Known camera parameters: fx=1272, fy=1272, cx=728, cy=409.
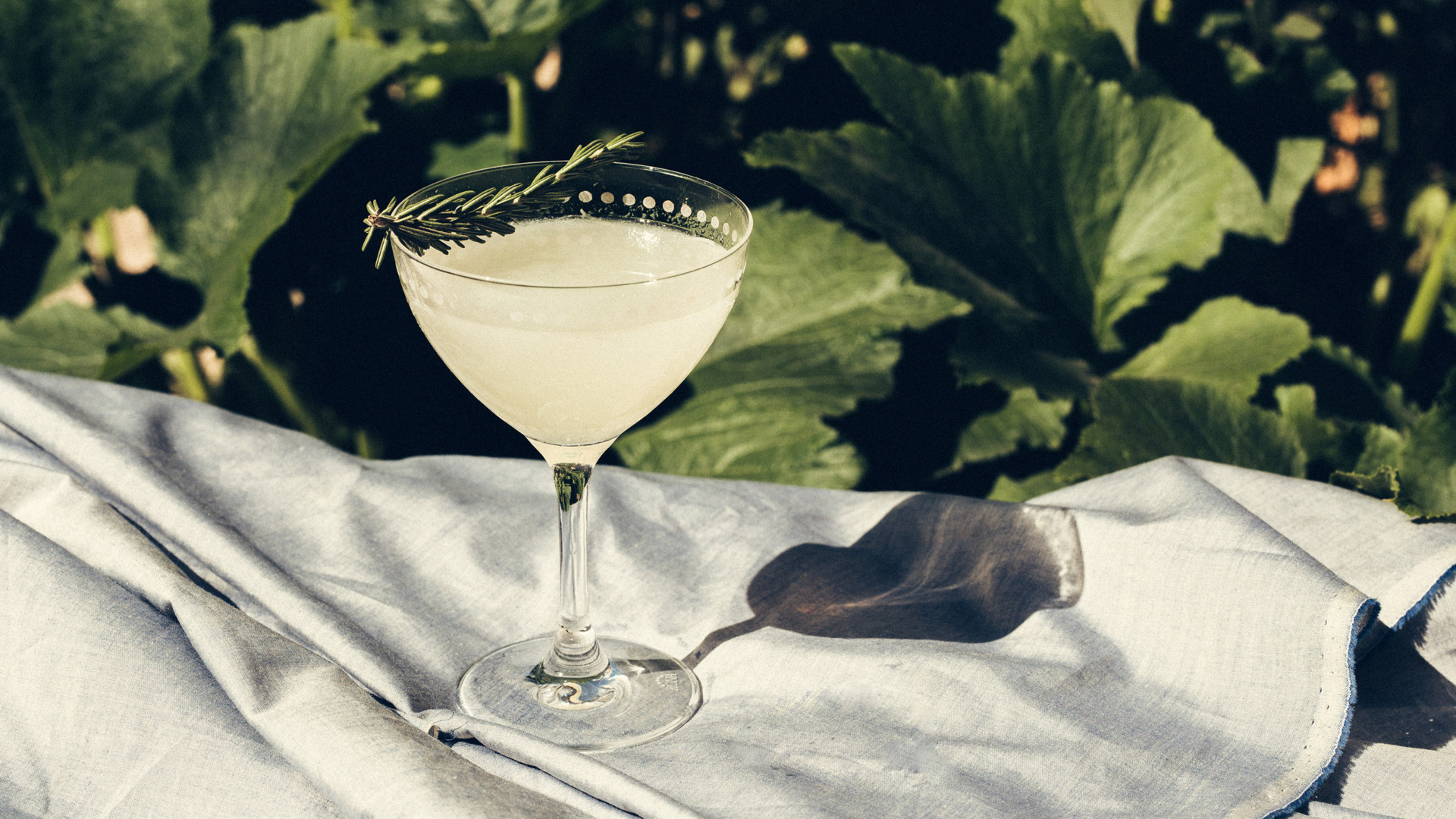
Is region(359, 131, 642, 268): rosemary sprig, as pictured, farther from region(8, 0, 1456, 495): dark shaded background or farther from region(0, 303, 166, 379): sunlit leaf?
region(0, 303, 166, 379): sunlit leaf

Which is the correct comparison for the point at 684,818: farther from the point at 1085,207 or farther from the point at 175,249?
the point at 175,249

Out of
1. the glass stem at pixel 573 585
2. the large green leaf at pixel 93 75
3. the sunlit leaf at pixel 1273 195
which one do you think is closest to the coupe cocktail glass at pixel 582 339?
the glass stem at pixel 573 585

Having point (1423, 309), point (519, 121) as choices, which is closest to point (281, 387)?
point (519, 121)

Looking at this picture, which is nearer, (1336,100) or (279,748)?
(279,748)

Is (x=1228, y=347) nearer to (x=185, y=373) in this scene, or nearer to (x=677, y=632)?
(x=677, y=632)

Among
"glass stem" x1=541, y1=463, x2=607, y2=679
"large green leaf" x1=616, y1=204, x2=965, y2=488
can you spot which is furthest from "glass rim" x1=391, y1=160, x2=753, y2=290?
"large green leaf" x1=616, y1=204, x2=965, y2=488

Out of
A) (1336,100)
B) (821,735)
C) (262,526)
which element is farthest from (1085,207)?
(262,526)
